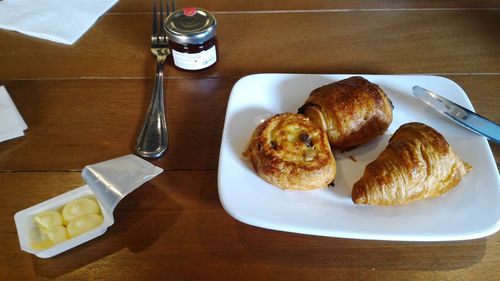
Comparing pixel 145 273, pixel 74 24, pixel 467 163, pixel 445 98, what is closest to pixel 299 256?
pixel 145 273

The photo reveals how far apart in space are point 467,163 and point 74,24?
1231mm

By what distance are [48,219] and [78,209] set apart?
55 mm

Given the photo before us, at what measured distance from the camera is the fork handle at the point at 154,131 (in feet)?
3.05

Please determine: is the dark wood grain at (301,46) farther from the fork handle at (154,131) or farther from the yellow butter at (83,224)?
the yellow butter at (83,224)

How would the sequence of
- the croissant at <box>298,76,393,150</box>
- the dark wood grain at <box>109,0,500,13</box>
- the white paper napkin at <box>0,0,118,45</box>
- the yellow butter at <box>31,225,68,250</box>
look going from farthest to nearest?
the dark wood grain at <box>109,0,500,13</box>
the white paper napkin at <box>0,0,118,45</box>
the croissant at <box>298,76,393,150</box>
the yellow butter at <box>31,225,68,250</box>

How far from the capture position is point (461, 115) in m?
0.93

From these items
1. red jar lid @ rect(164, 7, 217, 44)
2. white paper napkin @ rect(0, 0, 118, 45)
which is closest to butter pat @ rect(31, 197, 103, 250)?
red jar lid @ rect(164, 7, 217, 44)

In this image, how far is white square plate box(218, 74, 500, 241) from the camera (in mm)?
729

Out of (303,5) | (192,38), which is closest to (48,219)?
(192,38)

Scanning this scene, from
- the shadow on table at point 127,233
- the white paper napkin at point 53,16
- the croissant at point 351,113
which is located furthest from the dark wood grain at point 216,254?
the white paper napkin at point 53,16

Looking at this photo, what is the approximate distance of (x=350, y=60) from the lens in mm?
1191

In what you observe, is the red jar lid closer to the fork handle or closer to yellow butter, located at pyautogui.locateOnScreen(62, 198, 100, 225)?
the fork handle

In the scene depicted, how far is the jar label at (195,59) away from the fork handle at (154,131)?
10cm

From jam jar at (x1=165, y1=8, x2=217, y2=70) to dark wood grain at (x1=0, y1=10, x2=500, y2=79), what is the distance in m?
0.04
